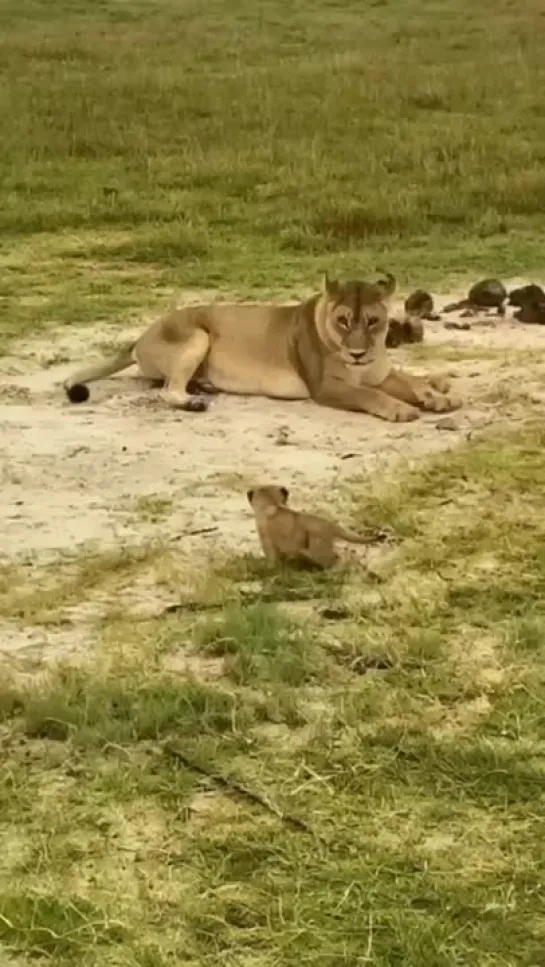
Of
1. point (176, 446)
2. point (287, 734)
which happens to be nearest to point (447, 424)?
point (176, 446)

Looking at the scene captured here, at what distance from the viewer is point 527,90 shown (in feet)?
54.5

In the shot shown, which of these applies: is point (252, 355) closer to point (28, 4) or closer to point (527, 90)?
point (527, 90)

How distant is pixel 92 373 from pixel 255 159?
20.0 feet

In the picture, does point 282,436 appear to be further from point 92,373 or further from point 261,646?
point 261,646

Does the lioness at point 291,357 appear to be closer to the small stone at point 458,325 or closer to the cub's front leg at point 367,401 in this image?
the cub's front leg at point 367,401

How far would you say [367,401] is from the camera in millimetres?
7492

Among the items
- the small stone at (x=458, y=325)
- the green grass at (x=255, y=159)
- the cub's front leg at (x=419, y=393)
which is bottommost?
the green grass at (x=255, y=159)

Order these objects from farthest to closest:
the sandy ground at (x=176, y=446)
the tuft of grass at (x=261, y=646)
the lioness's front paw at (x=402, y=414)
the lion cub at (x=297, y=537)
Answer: the lioness's front paw at (x=402, y=414)
the sandy ground at (x=176, y=446)
the lion cub at (x=297, y=537)
the tuft of grass at (x=261, y=646)

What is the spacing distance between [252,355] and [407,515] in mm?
2061

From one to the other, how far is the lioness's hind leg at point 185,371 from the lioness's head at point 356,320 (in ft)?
1.82

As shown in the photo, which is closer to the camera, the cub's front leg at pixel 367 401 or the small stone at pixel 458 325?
the cub's front leg at pixel 367 401

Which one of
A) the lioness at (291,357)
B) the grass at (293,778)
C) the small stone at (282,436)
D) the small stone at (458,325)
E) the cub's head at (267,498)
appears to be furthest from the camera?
the small stone at (458,325)

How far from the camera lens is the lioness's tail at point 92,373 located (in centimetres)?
767

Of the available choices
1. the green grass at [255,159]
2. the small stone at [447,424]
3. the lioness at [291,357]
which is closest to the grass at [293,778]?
the small stone at [447,424]
